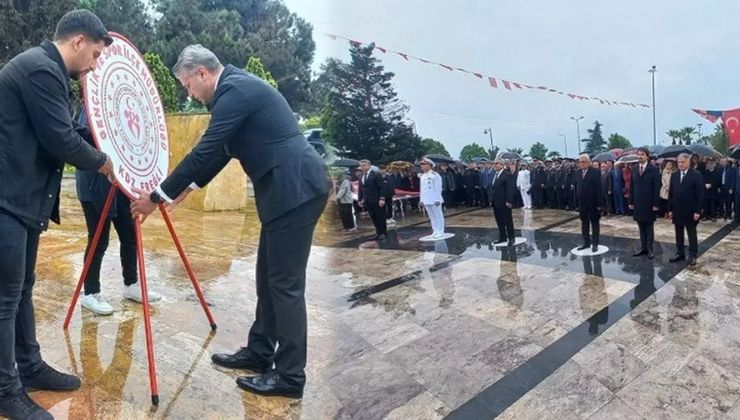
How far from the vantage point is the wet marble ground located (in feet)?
8.64

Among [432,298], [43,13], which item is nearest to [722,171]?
[432,298]

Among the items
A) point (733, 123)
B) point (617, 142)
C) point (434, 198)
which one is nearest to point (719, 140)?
point (617, 142)

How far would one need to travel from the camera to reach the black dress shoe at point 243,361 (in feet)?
9.32

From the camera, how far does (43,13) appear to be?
18109 millimetres

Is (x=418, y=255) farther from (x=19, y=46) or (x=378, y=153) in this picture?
(x=19, y=46)

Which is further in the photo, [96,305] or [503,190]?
[503,190]

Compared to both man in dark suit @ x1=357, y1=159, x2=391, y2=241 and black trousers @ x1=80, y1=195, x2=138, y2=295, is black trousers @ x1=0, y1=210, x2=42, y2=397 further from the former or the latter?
man in dark suit @ x1=357, y1=159, x2=391, y2=241

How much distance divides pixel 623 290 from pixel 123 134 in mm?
4625

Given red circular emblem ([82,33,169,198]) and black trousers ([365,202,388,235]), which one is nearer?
red circular emblem ([82,33,169,198])

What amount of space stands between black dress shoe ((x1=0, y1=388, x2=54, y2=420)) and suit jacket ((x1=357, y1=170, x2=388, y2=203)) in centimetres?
764

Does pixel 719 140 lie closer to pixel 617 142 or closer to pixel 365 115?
pixel 617 142

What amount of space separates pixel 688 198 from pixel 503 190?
2537mm

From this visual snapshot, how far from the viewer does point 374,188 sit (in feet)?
31.9

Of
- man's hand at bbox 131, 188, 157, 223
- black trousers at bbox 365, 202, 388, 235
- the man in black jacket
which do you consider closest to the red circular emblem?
man's hand at bbox 131, 188, 157, 223
